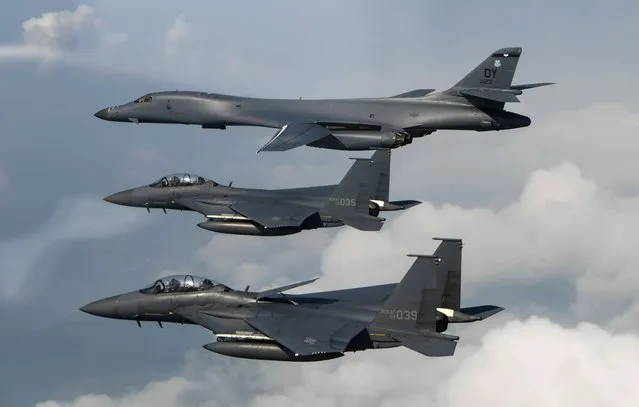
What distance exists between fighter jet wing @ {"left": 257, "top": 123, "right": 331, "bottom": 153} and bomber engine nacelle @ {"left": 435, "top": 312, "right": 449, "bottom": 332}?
1889 cm

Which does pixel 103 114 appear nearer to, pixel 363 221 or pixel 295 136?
pixel 295 136

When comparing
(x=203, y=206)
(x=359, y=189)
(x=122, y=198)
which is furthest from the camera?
(x=122, y=198)

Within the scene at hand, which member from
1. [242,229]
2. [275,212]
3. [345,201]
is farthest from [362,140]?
[242,229]

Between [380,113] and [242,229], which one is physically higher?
[380,113]

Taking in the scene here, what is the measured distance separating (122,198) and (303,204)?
1035 centimetres

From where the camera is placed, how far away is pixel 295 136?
227ft

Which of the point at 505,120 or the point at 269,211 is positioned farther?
the point at 505,120

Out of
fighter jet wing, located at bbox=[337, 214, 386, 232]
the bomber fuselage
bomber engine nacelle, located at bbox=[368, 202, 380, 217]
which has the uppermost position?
the bomber fuselage

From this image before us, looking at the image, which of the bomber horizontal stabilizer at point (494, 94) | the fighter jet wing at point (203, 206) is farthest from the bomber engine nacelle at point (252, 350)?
the bomber horizontal stabilizer at point (494, 94)

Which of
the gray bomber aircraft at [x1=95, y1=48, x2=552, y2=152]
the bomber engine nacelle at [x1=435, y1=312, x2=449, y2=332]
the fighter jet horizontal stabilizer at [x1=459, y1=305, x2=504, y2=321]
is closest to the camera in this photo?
the bomber engine nacelle at [x1=435, y1=312, x2=449, y2=332]

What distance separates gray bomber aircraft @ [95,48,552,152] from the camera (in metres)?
70.6

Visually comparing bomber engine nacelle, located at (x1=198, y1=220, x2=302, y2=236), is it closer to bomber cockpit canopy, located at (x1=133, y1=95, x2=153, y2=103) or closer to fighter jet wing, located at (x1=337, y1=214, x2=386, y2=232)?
fighter jet wing, located at (x1=337, y1=214, x2=386, y2=232)

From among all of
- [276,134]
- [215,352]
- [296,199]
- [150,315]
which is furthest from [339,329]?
[276,134]

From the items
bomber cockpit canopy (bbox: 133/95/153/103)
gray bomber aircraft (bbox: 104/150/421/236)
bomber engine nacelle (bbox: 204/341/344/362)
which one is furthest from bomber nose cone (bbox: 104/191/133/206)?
bomber engine nacelle (bbox: 204/341/344/362)
